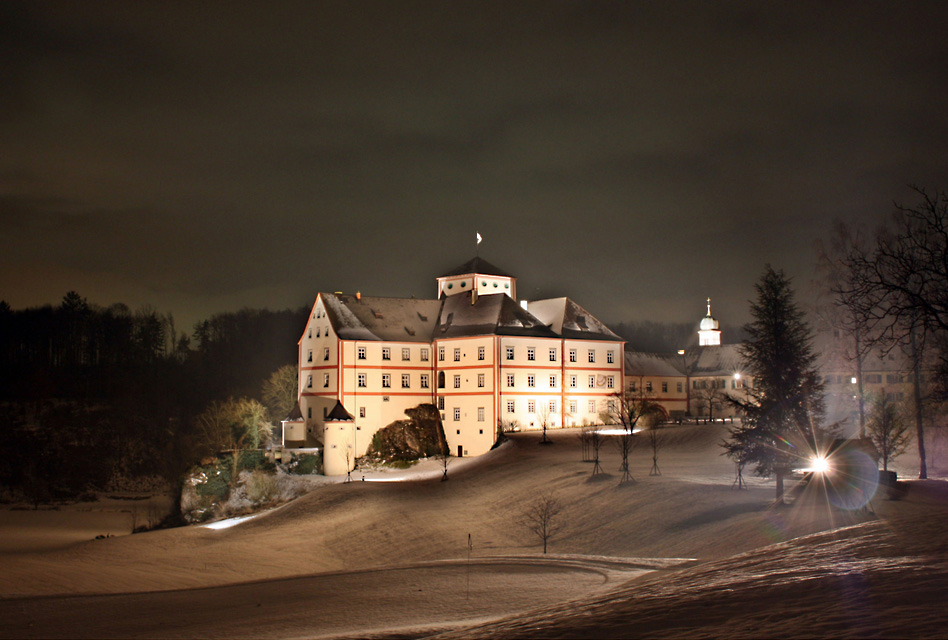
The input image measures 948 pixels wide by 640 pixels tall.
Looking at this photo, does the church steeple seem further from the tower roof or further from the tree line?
the tree line

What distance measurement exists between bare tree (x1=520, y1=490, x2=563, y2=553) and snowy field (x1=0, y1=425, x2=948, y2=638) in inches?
20.6

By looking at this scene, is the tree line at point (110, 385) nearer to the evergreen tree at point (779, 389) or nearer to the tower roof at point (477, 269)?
the tower roof at point (477, 269)

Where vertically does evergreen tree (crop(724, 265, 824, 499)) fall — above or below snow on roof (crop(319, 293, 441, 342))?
below

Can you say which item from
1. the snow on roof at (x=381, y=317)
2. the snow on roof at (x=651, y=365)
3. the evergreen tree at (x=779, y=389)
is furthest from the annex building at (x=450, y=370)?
the evergreen tree at (x=779, y=389)

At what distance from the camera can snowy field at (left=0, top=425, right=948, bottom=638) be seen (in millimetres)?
12906

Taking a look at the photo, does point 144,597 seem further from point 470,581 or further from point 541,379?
point 541,379

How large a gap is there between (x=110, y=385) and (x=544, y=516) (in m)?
85.8

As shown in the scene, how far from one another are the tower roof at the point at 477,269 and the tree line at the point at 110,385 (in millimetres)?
28564

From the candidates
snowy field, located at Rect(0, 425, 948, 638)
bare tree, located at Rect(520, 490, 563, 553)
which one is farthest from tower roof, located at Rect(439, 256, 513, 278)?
bare tree, located at Rect(520, 490, 563, 553)

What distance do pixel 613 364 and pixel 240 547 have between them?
1496 inches

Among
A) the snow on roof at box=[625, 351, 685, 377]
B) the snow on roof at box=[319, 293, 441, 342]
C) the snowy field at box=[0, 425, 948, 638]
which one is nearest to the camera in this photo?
the snowy field at box=[0, 425, 948, 638]

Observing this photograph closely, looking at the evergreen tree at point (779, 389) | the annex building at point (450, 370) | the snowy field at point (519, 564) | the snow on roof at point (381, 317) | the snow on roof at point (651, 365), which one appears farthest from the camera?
the snow on roof at point (651, 365)

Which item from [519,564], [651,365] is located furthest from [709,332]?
[519,564]

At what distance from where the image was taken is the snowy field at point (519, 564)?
12.9m
